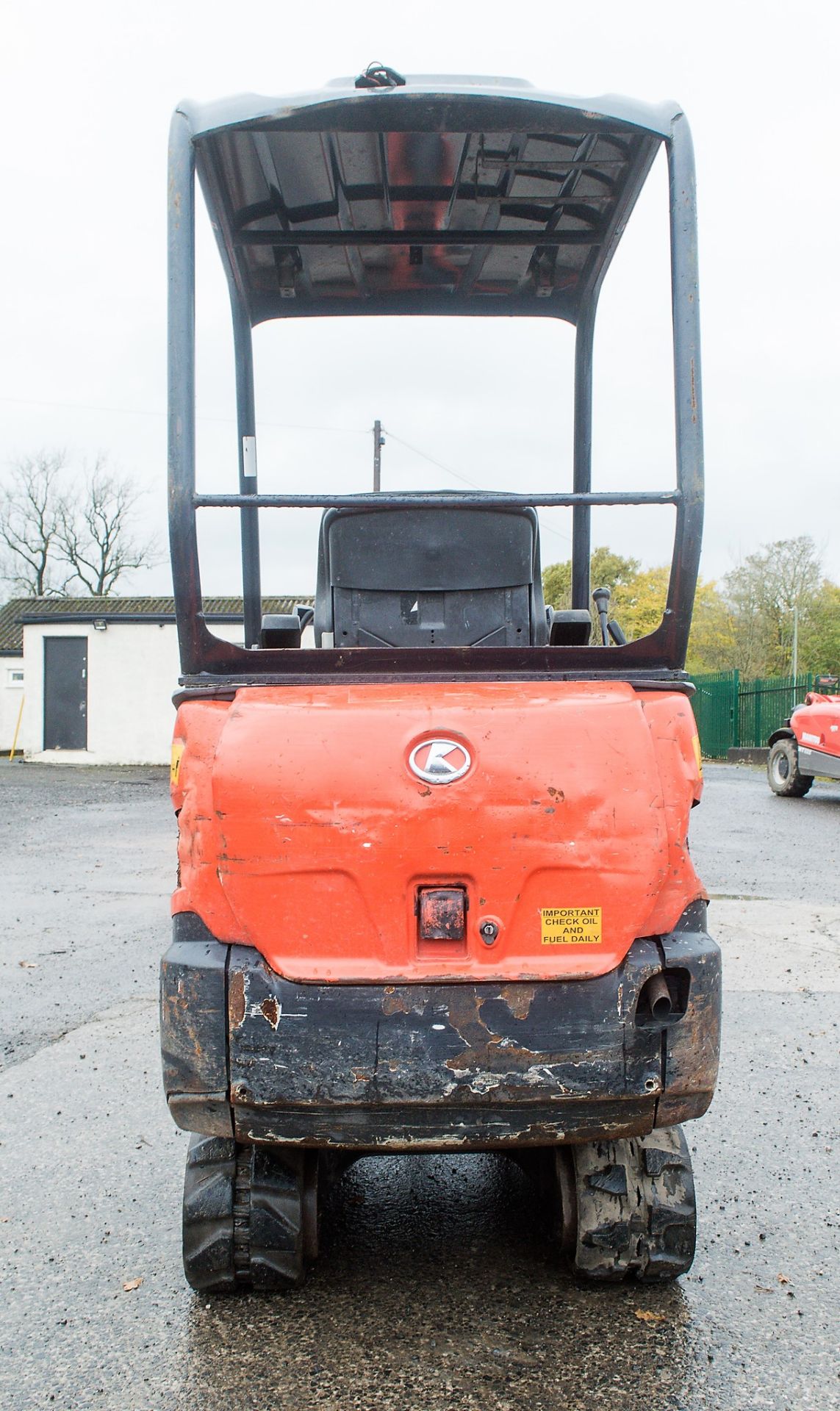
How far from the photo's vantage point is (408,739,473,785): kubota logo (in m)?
2.45

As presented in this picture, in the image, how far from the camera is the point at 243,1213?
289cm

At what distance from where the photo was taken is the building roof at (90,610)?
28.1 meters

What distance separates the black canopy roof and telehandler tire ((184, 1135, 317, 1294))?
254 cm

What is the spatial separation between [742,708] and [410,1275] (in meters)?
26.0

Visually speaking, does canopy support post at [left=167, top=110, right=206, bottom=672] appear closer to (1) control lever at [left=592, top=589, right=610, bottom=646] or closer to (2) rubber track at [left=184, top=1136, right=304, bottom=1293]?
(2) rubber track at [left=184, top=1136, right=304, bottom=1293]

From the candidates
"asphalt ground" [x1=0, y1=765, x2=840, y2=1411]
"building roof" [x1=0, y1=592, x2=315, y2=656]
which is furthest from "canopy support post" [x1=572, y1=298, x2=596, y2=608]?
"building roof" [x1=0, y1=592, x2=315, y2=656]

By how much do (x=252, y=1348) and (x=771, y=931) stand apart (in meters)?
5.49

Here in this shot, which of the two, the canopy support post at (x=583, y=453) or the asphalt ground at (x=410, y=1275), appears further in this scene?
the canopy support post at (x=583, y=453)

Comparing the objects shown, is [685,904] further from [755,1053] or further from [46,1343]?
[755,1053]

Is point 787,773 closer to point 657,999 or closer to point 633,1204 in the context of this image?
point 633,1204

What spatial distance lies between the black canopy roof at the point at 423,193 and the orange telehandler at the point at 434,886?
2 centimetres

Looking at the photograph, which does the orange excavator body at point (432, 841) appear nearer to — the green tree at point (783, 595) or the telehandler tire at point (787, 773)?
the telehandler tire at point (787, 773)

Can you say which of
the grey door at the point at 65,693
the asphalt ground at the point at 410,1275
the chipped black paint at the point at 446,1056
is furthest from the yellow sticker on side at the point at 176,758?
the grey door at the point at 65,693

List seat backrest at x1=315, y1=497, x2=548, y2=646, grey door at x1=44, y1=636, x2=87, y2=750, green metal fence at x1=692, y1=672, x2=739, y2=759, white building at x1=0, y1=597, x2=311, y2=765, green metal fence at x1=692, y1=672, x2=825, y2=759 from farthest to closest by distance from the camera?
grey door at x1=44, y1=636, x2=87, y2=750, white building at x1=0, y1=597, x2=311, y2=765, green metal fence at x1=692, y1=672, x2=739, y2=759, green metal fence at x1=692, y1=672, x2=825, y2=759, seat backrest at x1=315, y1=497, x2=548, y2=646
